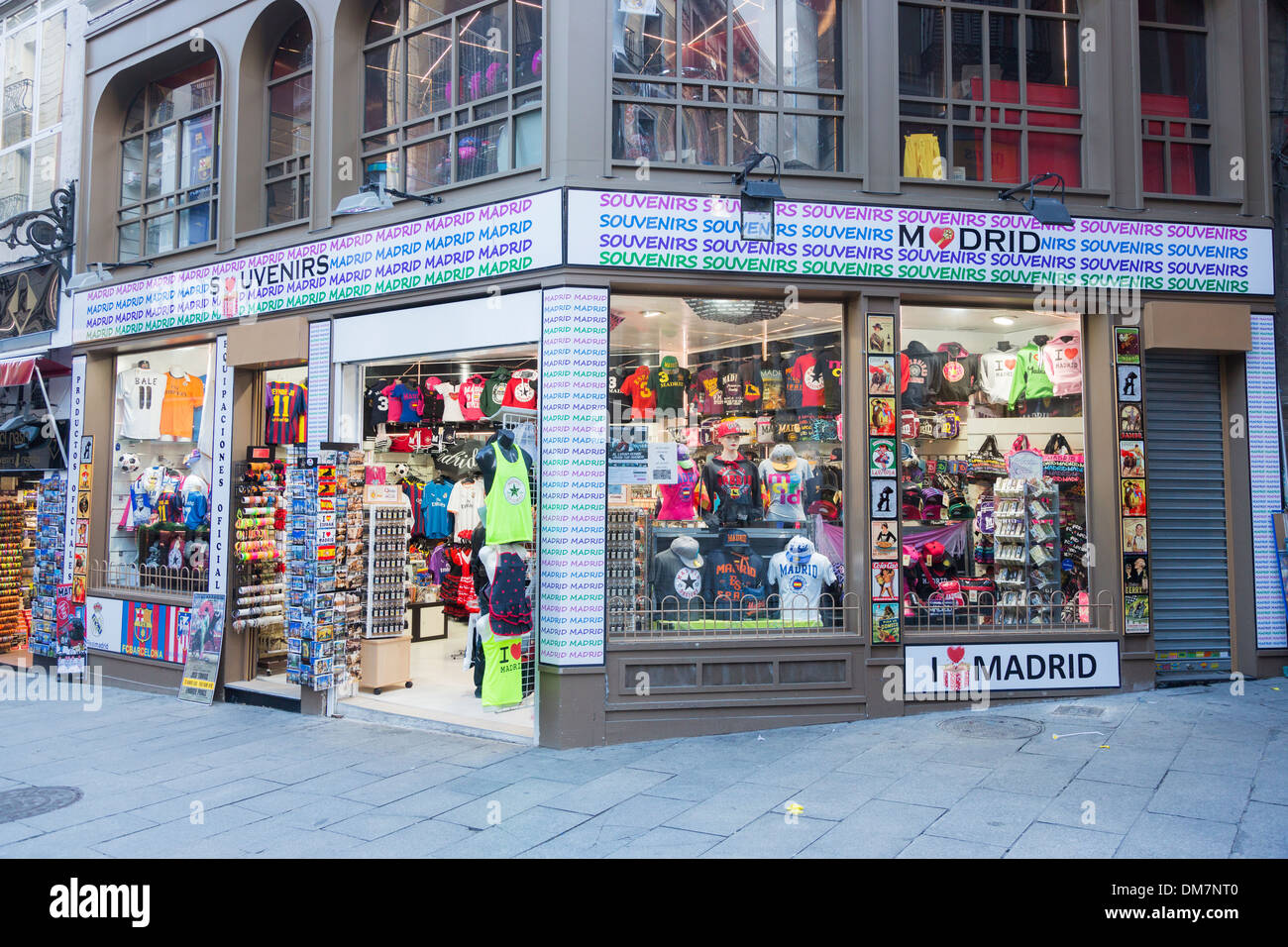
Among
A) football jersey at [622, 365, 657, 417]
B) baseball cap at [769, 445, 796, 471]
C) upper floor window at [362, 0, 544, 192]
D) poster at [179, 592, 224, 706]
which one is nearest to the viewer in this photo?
football jersey at [622, 365, 657, 417]

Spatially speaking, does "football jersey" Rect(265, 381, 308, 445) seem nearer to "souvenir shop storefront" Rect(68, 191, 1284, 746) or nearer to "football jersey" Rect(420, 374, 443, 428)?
→ "souvenir shop storefront" Rect(68, 191, 1284, 746)

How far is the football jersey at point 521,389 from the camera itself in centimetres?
974

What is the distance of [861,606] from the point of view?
27.9ft

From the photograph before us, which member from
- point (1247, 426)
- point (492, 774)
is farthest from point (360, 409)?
point (1247, 426)

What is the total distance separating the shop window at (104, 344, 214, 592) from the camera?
1130 cm

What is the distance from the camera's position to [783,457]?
8.99 meters

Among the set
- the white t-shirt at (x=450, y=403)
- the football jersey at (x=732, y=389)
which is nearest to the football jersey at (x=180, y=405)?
the white t-shirt at (x=450, y=403)

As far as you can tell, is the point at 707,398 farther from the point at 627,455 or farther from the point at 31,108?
the point at 31,108

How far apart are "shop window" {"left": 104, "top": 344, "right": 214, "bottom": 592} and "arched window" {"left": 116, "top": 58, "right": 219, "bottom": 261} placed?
1.55m

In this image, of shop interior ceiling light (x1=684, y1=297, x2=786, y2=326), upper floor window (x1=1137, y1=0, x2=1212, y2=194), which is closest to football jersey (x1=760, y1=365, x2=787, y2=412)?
shop interior ceiling light (x1=684, y1=297, x2=786, y2=326)

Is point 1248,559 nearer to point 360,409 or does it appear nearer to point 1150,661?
point 1150,661

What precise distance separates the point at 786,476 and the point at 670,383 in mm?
1423

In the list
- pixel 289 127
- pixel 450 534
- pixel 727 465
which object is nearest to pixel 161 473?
pixel 450 534

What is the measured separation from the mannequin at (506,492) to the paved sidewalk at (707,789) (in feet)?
6.12
